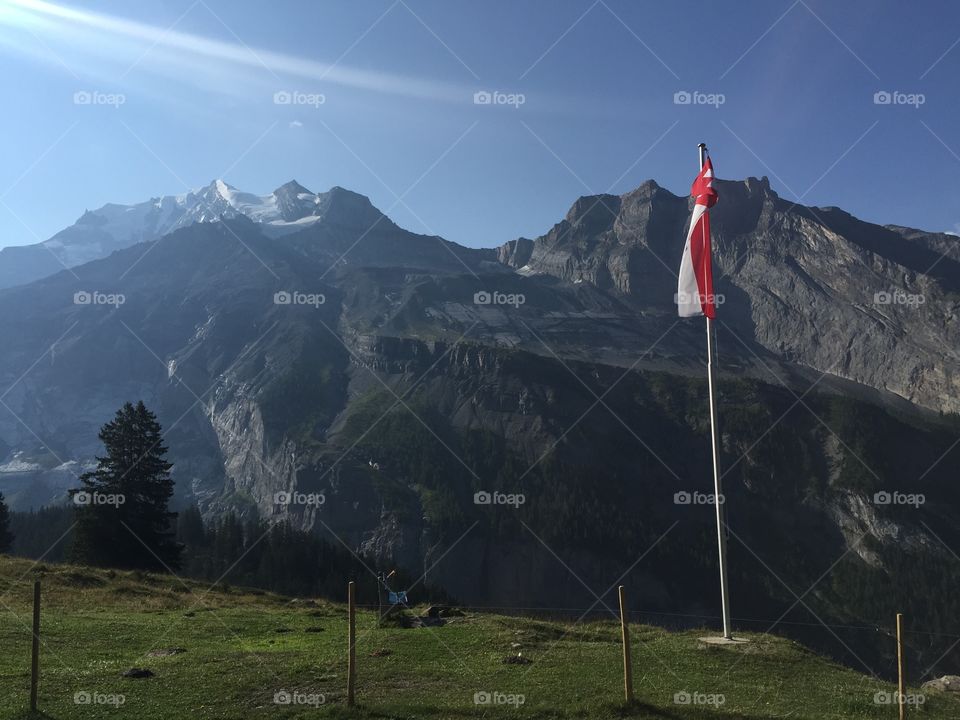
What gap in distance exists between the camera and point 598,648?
27.5 m

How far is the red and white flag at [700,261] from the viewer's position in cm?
2775

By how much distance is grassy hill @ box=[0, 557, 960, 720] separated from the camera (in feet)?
61.3

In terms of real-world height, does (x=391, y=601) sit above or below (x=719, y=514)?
below

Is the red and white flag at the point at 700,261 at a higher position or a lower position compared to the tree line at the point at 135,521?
higher

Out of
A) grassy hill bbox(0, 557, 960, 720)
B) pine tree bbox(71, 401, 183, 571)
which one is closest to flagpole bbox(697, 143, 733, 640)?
grassy hill bbox(0, 557, 960, 720)

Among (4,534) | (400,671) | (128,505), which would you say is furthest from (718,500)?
(4,534)

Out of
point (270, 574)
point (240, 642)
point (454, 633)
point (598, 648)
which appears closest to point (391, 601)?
point (454, 633)

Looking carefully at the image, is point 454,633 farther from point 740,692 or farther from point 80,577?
point 80,577

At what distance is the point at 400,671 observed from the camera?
2327 centimetres

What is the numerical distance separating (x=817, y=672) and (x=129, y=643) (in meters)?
24.3

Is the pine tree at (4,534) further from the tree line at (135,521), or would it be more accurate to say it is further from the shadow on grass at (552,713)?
the shadow on grass at (552,713)

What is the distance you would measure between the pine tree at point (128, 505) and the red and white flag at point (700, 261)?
58.8 meters

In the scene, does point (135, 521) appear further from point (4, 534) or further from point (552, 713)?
point (552, 713)

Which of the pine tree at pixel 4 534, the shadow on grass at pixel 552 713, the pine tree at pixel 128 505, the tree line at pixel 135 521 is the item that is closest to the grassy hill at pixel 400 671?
the shadow on grass at pixel 552 713
